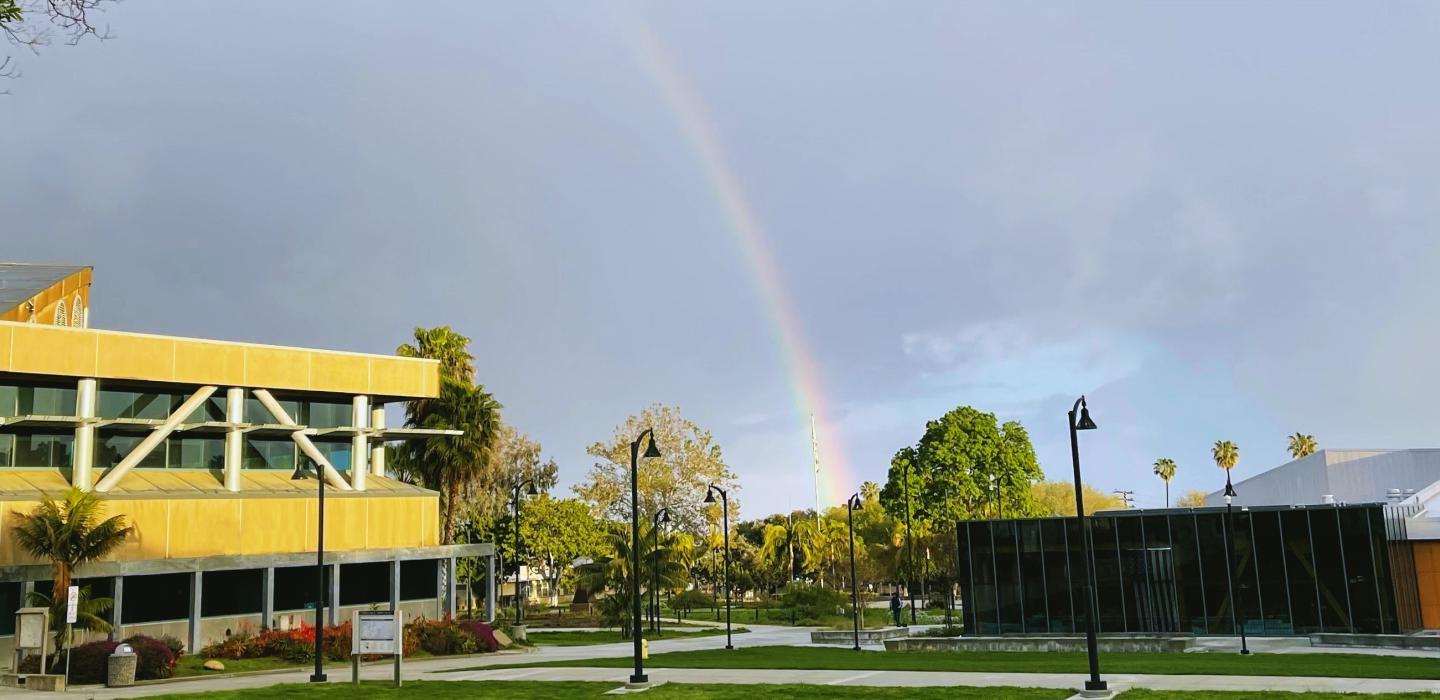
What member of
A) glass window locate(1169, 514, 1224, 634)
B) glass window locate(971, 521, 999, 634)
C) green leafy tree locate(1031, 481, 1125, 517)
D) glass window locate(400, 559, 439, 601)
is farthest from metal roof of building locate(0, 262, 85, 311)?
green leafy tree locate(1031, 481, 1125, 517)

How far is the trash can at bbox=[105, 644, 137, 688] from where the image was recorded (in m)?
33.2

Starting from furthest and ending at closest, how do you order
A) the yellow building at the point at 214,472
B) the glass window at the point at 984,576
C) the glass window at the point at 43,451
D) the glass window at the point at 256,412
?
the glass window at the point at 984,576
the glass window at the point at 256,412
the glass window at the point at 43,451
the yellow building at the point at 214,472

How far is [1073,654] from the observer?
121 feet

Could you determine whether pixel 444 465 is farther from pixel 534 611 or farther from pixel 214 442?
pixel 534 611

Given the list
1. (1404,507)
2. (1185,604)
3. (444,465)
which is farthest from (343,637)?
(1404,507)

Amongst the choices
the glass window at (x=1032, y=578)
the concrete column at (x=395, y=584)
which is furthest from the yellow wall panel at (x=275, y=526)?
the glass window at (x=1032, y=578)

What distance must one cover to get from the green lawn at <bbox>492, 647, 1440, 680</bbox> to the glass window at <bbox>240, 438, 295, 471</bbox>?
21100 millimetres

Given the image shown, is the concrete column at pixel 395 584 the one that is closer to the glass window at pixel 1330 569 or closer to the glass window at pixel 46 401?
the glass window at pixel 46 401

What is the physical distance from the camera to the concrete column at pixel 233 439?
4791cm

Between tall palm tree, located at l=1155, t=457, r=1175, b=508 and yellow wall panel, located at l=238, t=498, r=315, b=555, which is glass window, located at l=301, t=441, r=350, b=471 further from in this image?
tall palm tree, located at l=1155, t=457, r=1175, b=508

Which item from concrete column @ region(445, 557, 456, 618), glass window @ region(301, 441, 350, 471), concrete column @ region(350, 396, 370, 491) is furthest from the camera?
glass window @ region(301, 441, 350, 471)

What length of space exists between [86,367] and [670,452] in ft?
146

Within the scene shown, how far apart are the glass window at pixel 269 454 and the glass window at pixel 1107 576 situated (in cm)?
3806

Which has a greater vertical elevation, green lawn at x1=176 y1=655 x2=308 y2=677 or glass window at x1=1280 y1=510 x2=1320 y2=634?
glass window at x1=1280 y1=510 x2=1320 y2=634
